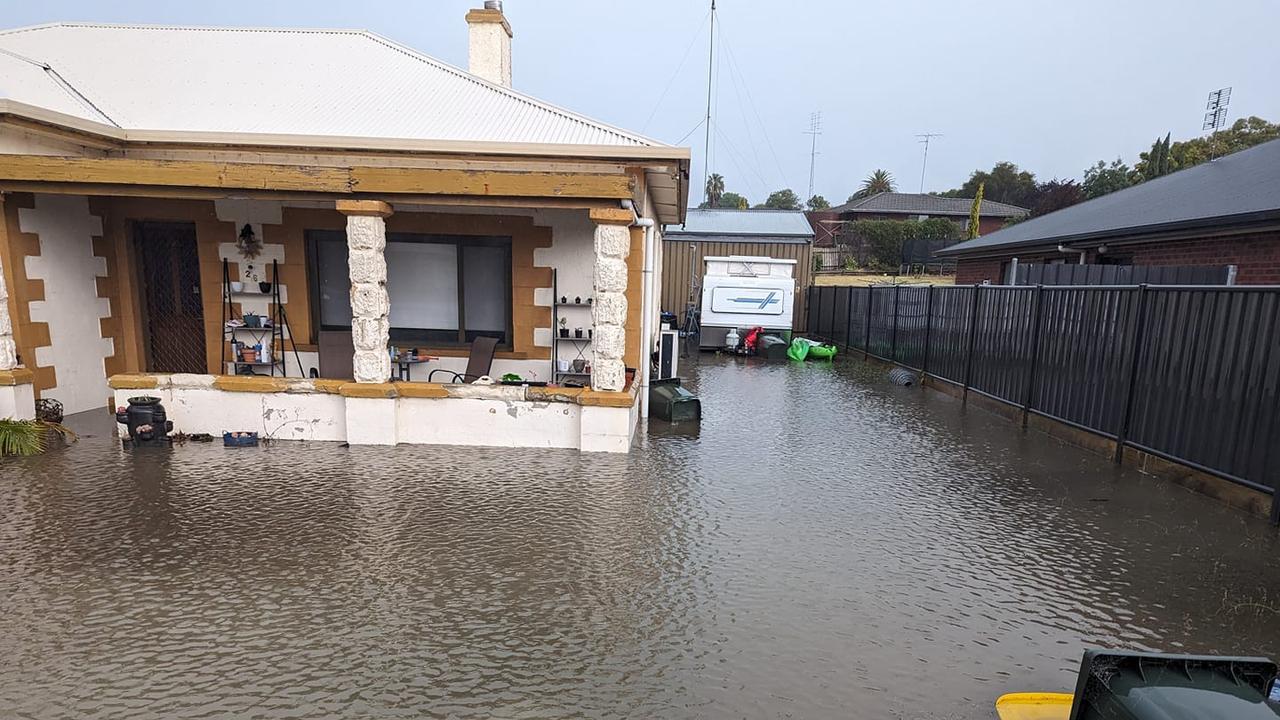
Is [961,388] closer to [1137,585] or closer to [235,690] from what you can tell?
[1137,585]

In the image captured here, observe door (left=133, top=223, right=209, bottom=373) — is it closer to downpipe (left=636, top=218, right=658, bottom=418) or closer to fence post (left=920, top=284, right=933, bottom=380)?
downpipe (left=636, top=218, right=658, bottom=418)

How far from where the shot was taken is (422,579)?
13.5 feet

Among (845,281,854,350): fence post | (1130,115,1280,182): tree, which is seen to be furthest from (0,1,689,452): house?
(1130,115,1280,182): tree

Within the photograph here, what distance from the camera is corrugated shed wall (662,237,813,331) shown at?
70.8ft

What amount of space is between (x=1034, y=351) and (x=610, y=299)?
6.23 m

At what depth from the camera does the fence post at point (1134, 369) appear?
22.3 ft

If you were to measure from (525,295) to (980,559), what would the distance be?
244 inches

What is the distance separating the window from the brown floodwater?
242cm

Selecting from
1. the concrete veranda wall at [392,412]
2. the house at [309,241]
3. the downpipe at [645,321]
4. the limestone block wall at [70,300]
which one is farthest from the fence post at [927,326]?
the limestone block wall at [70,300]

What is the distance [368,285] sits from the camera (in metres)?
6.77

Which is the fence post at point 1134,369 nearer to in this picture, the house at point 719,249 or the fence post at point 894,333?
the fence post at point 894,333

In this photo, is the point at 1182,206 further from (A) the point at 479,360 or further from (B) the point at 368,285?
(B) the point at 368,285

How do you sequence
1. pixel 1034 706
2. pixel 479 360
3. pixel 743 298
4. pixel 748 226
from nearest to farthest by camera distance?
1. pixel 1034 706
2. pixel 479 360
3. pixel 743 298
4. pixel 748 226

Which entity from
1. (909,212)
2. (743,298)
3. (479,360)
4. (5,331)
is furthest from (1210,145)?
(5,331)
